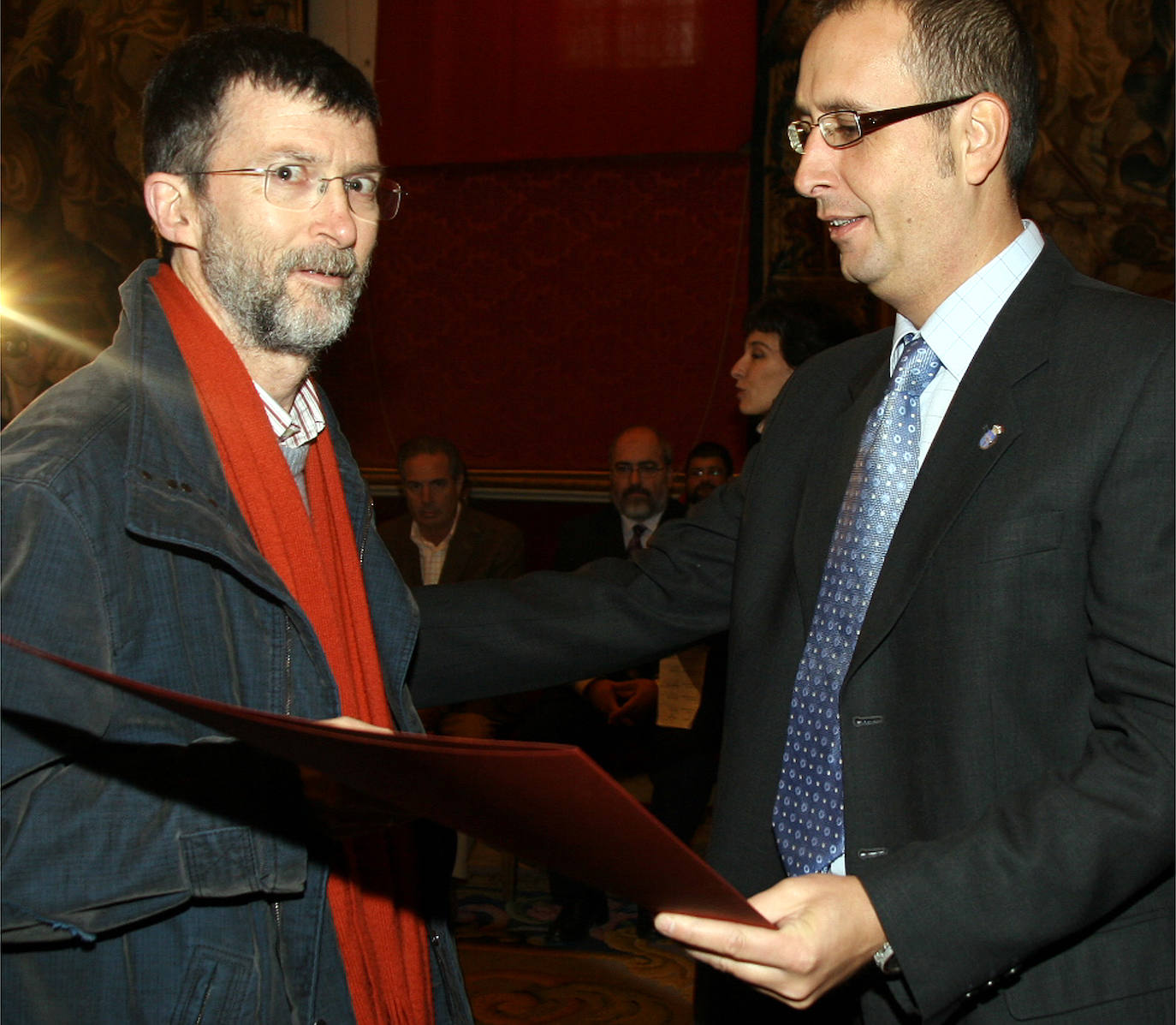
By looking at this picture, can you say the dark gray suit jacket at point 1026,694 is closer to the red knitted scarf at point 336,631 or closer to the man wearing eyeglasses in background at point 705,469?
the red knitted scarf at point 336,631

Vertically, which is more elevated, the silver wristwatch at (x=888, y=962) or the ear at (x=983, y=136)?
the ear at (x=983, y=136)

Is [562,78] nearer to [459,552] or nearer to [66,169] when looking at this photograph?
[66,169]

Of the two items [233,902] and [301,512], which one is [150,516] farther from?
[233,902]

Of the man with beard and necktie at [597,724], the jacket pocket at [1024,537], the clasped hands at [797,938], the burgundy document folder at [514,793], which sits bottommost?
the man with beard and necktie at [597,724]

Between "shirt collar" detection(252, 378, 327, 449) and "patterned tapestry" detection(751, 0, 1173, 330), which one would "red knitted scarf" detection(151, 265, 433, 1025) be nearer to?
"shirt collar" detection(252, 378, 327, 449)

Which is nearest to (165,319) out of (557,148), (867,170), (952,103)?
(867,170)

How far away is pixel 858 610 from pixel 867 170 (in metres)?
0.59

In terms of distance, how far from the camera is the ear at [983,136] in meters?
1.70

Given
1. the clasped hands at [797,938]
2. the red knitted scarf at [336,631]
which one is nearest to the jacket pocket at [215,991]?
the red knitted scarf at [336,631]

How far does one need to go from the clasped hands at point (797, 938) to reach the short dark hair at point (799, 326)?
3.04 meters

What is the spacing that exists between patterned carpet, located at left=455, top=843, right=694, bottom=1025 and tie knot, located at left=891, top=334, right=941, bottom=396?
271 cm

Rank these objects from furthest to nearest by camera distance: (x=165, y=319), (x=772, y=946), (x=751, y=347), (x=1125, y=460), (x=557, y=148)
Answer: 1. (x=557, y=148)
2. (x=751, y=347)
3. (x=165, y=319)
4. (x=1125, y=460)
5. (x=772, y=946)

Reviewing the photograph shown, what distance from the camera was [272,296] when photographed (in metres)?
1.62

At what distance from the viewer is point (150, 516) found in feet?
4.36
